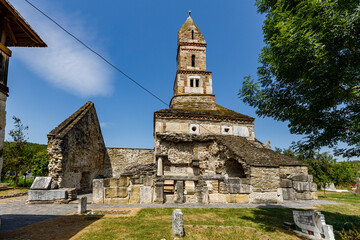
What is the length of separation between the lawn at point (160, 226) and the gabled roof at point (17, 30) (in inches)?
208

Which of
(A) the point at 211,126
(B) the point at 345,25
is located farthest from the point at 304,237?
(A) the point at 211,126

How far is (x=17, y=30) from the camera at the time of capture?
4.94m

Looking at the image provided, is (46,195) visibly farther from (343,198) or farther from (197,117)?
(343,198)

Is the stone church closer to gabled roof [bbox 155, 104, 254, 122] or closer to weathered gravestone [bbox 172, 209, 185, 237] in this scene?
gabled roof [bbox 155, 104, 254, 122]

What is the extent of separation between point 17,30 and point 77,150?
384 inches

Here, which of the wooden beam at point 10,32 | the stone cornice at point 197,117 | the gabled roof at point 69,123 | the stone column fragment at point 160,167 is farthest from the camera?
the stone cornice at point 197,117

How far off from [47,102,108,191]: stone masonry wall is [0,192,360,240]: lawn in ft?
18.8

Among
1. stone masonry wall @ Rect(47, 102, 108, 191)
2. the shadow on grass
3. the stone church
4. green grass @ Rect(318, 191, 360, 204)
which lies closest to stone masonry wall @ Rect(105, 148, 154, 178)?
the stone church

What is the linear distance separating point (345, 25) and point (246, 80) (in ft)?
9.26

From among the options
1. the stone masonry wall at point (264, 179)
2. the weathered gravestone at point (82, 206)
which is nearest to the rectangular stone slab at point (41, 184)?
the weathered gravestone at point (82, 206)

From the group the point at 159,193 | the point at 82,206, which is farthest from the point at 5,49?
the point at 159,193

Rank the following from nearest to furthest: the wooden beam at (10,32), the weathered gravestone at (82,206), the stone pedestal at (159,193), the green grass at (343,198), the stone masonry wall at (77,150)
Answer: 1. the wooden beam at (10,32)
2. the weathered gravestone at (82,206)
3. the stone pedestal at (159,193)
4. the stone masonry wall at (77,150)
5. the green grass at (343,198)

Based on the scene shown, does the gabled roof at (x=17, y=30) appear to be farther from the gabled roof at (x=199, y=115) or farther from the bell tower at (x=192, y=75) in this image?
the bell tower at (x=192, y=75)

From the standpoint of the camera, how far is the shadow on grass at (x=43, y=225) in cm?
471
